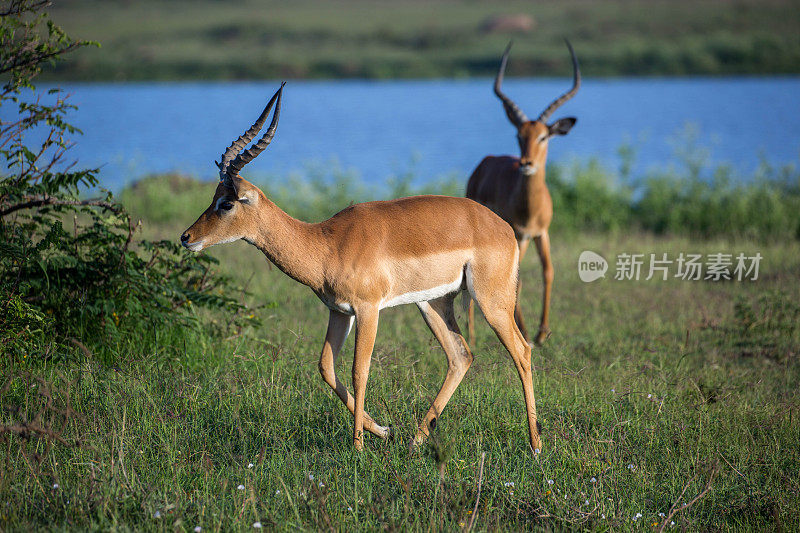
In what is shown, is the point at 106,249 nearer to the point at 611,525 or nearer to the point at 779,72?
the point at 611,525

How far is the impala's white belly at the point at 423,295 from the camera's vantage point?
443 cm

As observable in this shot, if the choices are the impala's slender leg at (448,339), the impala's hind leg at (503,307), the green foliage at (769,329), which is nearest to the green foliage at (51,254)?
the impala's slender leg at (448,339)

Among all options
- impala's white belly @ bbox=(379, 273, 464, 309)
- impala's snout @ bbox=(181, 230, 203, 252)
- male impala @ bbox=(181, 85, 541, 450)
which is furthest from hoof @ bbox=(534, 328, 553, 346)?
impala's snout @ bbox=(181, 230, 203, 252)

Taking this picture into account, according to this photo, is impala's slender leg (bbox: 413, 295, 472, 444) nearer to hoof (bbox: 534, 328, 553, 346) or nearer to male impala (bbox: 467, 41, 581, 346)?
hoof (bbox: 534, 328, 553, 346)

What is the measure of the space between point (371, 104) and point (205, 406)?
4167cm

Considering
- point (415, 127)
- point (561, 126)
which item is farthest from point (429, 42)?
point (561, 126)

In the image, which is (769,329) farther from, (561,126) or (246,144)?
(246,144)

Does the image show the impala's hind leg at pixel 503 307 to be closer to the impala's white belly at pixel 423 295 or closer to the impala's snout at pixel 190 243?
the impala's white belly at pixel 423 295

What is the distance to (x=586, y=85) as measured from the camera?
53.9 meters

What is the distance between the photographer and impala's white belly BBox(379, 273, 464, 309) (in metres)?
4.43

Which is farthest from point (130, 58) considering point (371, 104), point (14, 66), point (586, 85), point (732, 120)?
point (14, 66)

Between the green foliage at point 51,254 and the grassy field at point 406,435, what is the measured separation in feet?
0.73

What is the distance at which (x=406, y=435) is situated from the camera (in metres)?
4.62

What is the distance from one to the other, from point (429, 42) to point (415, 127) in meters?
24.3
